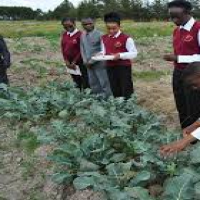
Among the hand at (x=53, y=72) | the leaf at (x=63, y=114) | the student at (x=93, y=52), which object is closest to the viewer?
the leaf at (x=63, y=114)

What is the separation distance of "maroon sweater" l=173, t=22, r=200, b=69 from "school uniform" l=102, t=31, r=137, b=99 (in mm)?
1156

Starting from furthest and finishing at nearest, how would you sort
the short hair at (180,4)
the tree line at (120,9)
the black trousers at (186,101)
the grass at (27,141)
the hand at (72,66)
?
the tree line at (120,9) < the hand at (72,66) < the grass at (27,141) < the black trousers at (186,101) < the short hair at (180,4)

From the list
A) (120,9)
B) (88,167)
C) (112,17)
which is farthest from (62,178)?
(120,9)

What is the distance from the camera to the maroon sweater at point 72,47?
8148 millimetres

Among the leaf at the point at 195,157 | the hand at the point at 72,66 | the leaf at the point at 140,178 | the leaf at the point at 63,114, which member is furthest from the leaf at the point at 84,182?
the hand at the point at 72,66

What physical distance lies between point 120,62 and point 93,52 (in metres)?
0.69

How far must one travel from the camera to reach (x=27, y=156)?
224 inches

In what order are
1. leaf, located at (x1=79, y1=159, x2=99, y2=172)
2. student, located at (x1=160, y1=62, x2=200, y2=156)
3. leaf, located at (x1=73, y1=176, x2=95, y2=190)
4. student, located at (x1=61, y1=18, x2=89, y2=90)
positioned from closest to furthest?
1. student, located at (x1=160, y1=62, x2=200, y2=156)
2. leaf, located at (x1=73, y1=176, x2=95, y2=190)
3. leaf, located at (x1=79, y1=159, x2=99, y2=172)
4. student, located at (x1=61, y1=18, x2=89, y2=90)

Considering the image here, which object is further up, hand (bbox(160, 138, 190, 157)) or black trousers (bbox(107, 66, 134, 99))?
hand (bbox(160, 138, 190, 157))

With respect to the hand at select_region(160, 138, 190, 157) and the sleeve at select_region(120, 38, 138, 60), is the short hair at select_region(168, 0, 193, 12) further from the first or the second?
the hand at select_region(160, 138, 190, 157)

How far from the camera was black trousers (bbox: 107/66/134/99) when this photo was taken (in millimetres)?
7285

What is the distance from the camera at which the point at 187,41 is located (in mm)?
5773

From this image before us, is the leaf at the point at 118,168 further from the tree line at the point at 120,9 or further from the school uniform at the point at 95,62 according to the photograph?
the tree line at the point at 120,9

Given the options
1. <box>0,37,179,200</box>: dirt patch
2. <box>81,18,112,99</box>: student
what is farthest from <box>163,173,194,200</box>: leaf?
<box>81,18,112,99</box>: student
